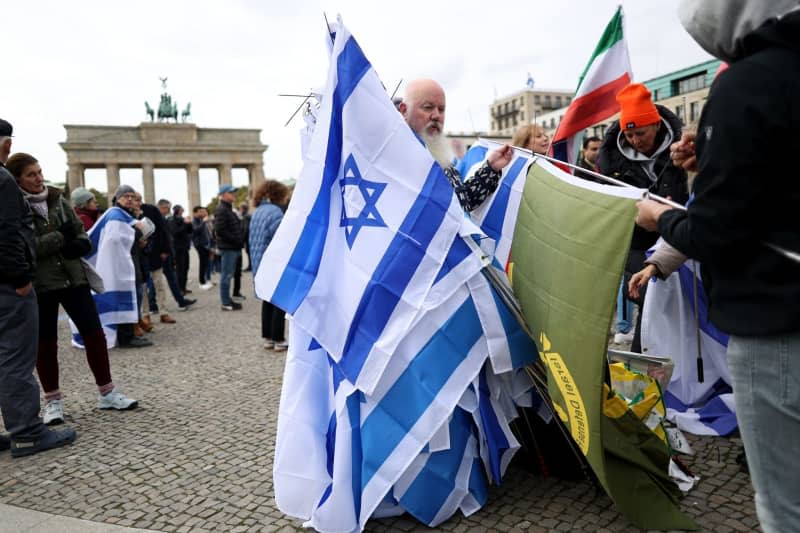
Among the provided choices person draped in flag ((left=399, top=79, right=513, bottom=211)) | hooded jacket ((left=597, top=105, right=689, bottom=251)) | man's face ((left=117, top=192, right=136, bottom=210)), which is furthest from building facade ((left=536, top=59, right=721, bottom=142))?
person draped in flag ((left=399, top=79, right=513, bottom=211))

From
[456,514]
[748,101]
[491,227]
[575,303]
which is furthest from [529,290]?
[748,101]

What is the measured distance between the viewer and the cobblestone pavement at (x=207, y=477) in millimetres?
2779

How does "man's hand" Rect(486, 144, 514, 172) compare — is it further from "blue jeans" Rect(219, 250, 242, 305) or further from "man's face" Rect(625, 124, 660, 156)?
"blue jeans" Rect(219, 250, 242, 305)

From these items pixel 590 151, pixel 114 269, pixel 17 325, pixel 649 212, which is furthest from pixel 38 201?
pixel 590 151

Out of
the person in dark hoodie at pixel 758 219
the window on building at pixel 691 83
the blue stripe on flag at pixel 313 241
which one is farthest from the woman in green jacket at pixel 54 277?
the window on building at pixel 691 83

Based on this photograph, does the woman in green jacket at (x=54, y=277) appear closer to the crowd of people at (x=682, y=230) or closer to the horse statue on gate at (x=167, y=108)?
the crowd of people at (x=682, y=230)

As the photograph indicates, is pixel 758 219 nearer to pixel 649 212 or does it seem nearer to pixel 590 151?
pixel 649 212

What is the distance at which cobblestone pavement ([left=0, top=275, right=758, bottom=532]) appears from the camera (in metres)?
2.78

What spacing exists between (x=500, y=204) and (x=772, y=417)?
2156mm

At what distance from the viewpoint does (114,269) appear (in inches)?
289

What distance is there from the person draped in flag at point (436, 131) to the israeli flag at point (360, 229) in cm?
52

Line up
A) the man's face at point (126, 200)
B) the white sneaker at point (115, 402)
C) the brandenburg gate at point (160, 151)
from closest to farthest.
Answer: the white sneaker at point (115, 402) → the man's face at point (126, 200) → the brandenburg gate at point (160, 151)

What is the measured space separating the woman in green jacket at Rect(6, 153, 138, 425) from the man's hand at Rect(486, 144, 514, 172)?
133 inches

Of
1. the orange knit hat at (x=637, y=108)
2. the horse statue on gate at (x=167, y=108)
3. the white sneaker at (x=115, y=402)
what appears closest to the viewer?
the orange knit hat at (x=637, y=108)
